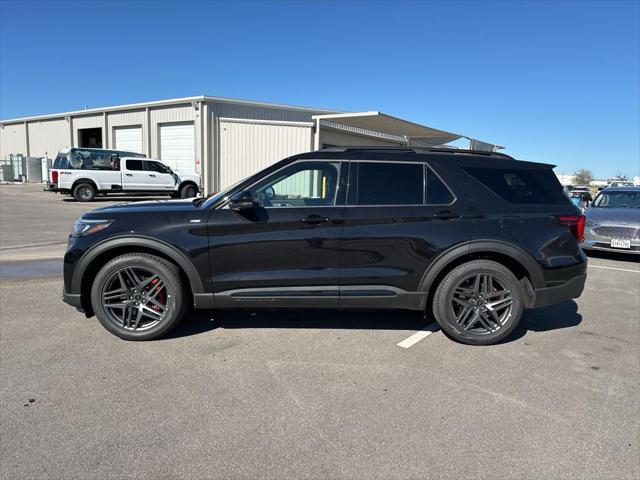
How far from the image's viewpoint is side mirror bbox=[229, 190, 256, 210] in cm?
406

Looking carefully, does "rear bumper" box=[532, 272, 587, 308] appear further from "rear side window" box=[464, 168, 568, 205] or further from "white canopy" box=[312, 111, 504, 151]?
"white canopy" box=[312, 111, 504, 151]

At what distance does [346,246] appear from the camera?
421 centimetres

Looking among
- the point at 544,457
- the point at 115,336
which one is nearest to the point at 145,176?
the point at 115,336

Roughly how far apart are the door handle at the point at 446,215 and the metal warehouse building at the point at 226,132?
13513 mm

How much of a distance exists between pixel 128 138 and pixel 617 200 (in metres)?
25.9

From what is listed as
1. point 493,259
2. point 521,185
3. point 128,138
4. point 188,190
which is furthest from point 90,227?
point 128,138

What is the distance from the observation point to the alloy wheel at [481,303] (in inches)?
174

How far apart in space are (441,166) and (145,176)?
19.4 m

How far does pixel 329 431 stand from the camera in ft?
9.48

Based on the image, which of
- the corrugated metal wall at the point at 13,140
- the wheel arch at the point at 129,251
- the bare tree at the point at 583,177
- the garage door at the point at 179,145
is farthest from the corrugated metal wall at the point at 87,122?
the bare tree at the point at 583,177

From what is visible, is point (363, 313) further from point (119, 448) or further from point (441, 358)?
point (119, 448)

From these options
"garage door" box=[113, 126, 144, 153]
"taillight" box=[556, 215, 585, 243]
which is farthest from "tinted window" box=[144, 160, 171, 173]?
"taillight" box=[556, 215, 585, 243]

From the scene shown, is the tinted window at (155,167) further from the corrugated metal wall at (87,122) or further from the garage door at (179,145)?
the corrugated metal wall at (87,122)

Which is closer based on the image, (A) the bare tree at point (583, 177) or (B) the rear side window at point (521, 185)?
(B) the rear side window at point (521, 185)
